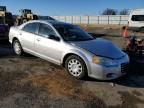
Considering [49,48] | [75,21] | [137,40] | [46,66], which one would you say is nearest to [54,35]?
[49,48]

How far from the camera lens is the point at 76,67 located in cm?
655

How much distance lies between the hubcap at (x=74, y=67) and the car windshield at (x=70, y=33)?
82cm

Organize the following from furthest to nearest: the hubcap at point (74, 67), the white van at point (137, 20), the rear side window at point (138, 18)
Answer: the rear side window at point (138, 18)
the white van at point (137, 20)
the hubcap at point (74, 67)

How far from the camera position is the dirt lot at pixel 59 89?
500 centimetres

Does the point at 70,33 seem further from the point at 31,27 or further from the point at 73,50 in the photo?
the point at 31,27

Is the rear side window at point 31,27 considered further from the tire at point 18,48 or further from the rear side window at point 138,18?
the rear side window at point 138,18

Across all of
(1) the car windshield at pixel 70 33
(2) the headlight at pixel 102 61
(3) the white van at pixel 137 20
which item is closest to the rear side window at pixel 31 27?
(1) the car windshield at pixel 70 33

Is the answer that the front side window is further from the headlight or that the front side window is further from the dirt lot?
the headlight

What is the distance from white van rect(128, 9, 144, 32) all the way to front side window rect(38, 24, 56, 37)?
15068 millimetres

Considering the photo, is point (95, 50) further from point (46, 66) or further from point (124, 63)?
point (46, 66)

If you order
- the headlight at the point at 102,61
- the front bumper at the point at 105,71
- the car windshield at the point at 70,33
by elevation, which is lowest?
the front bumper at the point at 105,71

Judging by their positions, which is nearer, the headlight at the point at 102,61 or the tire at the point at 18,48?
the headlight at the point at 102,61

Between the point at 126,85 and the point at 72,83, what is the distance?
139 cm

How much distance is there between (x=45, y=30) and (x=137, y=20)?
51.2 ft
